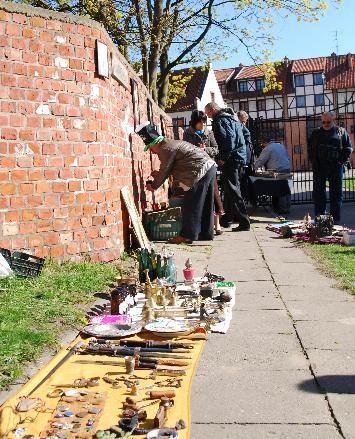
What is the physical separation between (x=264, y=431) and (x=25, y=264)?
3329 mm

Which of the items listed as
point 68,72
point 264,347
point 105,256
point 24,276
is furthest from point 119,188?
point 264,347

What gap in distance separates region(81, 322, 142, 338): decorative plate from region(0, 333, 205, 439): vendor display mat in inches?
9.2

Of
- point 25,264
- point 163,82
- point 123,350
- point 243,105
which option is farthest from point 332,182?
point 243,105

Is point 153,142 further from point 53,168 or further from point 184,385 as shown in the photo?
point 184,385

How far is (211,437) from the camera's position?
2.40 m

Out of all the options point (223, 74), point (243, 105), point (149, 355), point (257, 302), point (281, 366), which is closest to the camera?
point (281, 366)

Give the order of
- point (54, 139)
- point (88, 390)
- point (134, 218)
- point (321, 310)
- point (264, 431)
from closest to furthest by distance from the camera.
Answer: point (264, 431) < point (88, 390) < point (321, 310) < point (54, 139) < point (134, 218)

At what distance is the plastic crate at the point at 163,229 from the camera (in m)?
8.06

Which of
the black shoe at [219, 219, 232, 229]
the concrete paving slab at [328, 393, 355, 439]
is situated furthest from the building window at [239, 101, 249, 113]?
the concrete paving slab at [328, 393, 355, 439]

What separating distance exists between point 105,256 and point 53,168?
1111 mm

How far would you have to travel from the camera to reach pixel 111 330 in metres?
3.91

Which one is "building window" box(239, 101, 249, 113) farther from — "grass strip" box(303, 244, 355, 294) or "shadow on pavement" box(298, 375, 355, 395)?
"shadow on pavement" box(298, 375, 355, 395)

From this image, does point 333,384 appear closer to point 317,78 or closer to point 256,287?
point 256,287

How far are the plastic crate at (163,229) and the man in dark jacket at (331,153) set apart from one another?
123 inches
